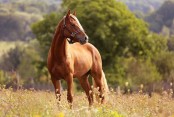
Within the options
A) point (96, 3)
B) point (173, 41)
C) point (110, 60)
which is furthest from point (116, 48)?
point (173, 41)

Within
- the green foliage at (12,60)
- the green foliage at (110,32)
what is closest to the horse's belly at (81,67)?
the green foliage at (110,32)

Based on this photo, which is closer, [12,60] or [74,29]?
[74,29]

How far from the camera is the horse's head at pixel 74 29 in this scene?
10.1 metres

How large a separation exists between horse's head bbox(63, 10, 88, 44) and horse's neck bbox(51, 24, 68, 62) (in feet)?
0.68

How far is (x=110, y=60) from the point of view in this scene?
42031 millimetres

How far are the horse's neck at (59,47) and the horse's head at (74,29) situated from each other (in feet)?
0.68

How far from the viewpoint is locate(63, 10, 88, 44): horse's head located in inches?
397

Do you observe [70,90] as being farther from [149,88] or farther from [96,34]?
[96,34]

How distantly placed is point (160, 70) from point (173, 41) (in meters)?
33.9

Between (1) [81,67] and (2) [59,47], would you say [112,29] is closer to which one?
(1) [81,67]

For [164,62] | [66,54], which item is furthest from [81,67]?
[164,62]

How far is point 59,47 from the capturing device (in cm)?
1038

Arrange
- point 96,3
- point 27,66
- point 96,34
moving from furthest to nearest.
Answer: point 27,66
point 96,3
point 96,34

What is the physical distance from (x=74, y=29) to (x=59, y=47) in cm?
54
